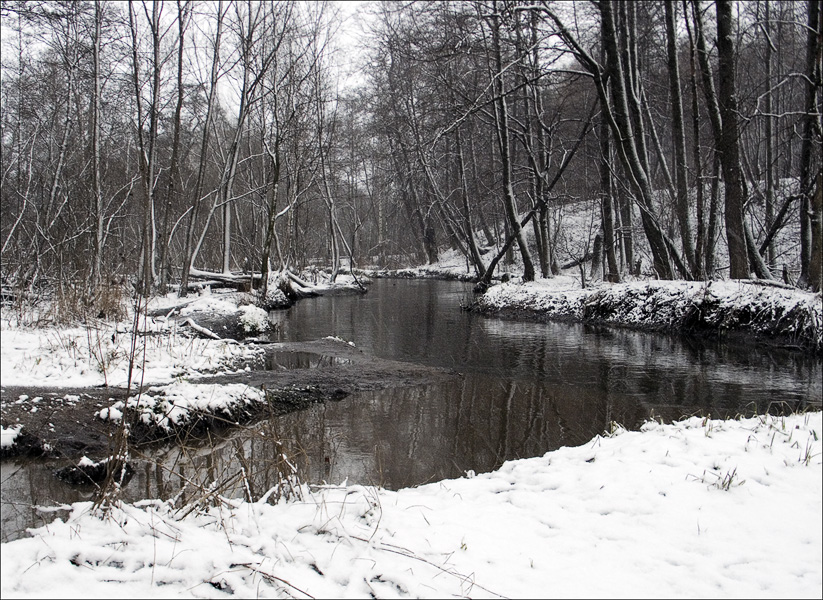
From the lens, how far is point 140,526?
2602mm

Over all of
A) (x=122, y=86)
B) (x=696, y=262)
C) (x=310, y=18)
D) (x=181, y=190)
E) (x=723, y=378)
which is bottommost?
(x=723, y=378)

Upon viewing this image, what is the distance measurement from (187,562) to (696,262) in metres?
12.8

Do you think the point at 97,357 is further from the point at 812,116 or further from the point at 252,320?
the point at 812,116

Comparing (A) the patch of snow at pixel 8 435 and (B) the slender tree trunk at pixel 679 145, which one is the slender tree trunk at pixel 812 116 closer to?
(B) the slender tree trunk at pixel 679 145

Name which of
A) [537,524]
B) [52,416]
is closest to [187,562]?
[537,524]

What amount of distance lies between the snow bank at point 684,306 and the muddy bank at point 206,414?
5643mm

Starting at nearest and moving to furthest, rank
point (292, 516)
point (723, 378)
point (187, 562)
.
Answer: point (187, 562), point (292, 516), point (723, 378)

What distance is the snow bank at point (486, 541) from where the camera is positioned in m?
2.30

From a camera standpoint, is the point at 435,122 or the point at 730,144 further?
the point at 435,122

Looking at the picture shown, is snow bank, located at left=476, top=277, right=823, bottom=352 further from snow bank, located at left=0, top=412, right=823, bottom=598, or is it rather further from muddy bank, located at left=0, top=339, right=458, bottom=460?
snow bank, located at left=0, top=412, right=823, bottom=598

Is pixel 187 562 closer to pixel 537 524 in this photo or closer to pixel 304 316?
pixel 537 524

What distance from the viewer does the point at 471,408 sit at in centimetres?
669

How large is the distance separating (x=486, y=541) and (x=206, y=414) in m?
3.31

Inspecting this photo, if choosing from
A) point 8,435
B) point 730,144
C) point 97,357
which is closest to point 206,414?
point 8,435
